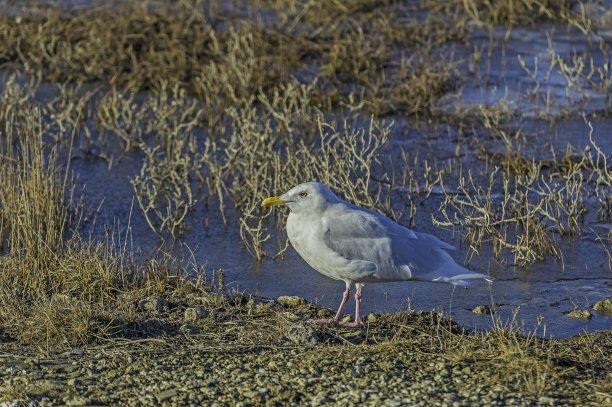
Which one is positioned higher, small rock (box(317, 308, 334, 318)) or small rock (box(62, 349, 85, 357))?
small rock (box(62, 349, 85, 357))

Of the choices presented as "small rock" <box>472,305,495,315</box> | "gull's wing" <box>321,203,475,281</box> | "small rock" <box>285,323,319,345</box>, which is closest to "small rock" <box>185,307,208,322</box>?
"small rock" <box>285,323,319,345</box>

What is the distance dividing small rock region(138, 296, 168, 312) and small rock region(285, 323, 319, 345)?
3.37 feet

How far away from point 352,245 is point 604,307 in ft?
5.77

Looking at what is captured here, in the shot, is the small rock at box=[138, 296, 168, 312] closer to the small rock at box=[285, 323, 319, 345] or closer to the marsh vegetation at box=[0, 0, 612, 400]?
the marsh vegetation at box=[0, 0, 612, 400]

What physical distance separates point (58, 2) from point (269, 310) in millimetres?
8683

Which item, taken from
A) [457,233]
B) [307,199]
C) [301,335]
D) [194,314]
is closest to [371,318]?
[301,335]

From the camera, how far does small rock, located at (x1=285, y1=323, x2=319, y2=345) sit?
5.23 m

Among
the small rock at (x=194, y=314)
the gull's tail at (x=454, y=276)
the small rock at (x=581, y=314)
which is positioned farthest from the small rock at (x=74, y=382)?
the small rock at (x=581, y=314)

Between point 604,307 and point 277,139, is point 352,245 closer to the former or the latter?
point 604,307

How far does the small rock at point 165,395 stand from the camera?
4566 mm

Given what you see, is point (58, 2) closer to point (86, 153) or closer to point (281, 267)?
point (86, 153)

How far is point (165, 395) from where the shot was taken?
459 centimetres

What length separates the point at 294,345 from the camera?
5.20 metres

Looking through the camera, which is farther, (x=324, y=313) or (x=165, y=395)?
(x=324, y=313)
